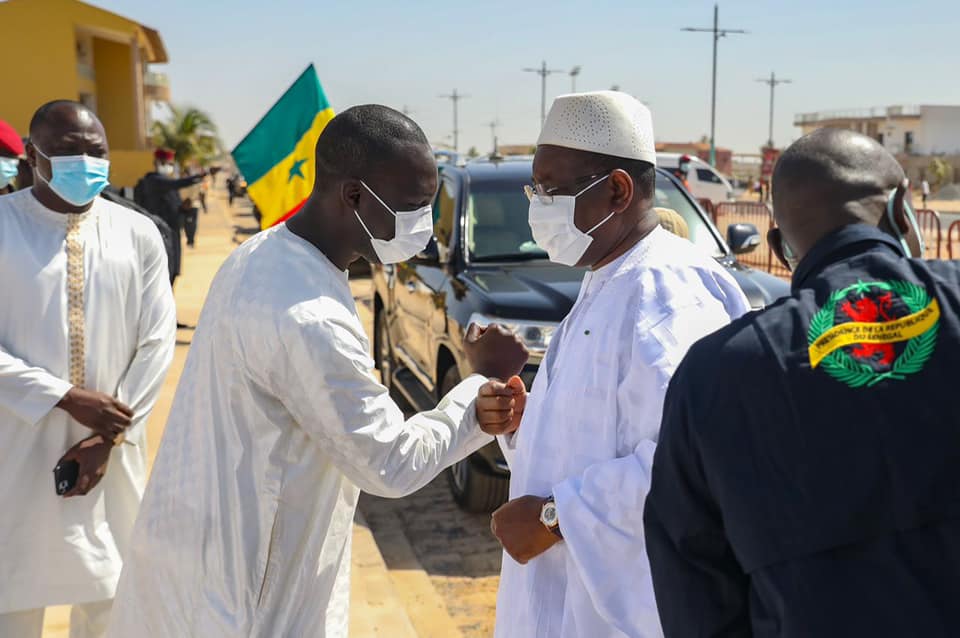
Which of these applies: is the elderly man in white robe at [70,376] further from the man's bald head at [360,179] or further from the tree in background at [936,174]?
the tree in background at [936,174]

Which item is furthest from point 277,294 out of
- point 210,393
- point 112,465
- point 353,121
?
point 112,465

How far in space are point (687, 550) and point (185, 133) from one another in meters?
58.3

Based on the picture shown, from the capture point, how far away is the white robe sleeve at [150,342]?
10.9ft

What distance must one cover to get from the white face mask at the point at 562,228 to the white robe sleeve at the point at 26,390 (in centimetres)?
172

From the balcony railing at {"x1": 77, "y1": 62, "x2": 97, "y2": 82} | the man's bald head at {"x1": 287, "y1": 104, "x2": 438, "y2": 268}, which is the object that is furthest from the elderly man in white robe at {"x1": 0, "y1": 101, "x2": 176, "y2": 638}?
the balcony railing at {"x1": 77, "y1": 62, "x2": 97, "y2": 82}

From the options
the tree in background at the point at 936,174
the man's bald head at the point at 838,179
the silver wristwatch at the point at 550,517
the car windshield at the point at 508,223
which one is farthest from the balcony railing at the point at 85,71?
the tree in background at the point at 936,174

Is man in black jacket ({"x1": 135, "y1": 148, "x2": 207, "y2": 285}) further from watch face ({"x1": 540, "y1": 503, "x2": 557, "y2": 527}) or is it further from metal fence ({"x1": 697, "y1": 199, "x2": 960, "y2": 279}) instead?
watch face ({"x1": 540, "y1": 503, "x2": 557, "y2": 527})

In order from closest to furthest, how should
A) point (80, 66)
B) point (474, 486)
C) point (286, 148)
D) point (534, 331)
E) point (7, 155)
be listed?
point (7, 155) → point (286, 148) → point (534, 331) → point (474, 486) → point (80, 66)

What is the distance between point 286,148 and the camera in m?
4.85

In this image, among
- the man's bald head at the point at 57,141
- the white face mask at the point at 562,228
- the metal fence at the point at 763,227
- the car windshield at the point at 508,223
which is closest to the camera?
the white face mask at the point at 562,228

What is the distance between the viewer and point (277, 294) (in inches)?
84.0

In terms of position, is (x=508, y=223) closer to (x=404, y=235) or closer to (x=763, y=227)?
(x=404, y=235)

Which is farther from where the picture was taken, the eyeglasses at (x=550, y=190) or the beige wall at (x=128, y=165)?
the beige wall at (x=128, y=165)

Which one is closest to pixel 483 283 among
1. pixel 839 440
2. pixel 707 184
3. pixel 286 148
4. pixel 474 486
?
pixel 474 486
